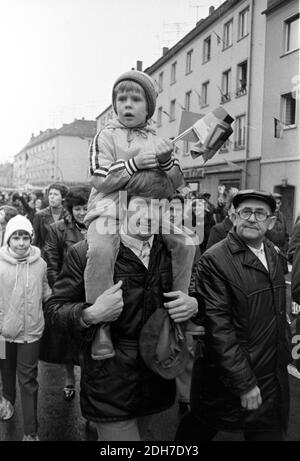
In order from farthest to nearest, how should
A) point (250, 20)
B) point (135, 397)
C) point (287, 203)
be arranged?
1. point (250, 20)
2. point (287, 203)
3. point (135, 397)

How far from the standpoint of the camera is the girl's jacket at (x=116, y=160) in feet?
6.72

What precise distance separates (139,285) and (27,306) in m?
1.68

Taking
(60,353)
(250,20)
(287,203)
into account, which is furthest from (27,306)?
(250,20)

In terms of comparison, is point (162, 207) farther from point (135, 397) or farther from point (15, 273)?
point (15, 273)

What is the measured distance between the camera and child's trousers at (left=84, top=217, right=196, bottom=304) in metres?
2.09

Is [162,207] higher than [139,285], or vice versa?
[162,207]

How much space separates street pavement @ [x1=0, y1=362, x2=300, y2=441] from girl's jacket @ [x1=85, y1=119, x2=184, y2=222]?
1.91m

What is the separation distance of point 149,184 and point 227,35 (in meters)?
24.3

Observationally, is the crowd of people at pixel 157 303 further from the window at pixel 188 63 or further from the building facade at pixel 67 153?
the building facade at pixel 67 153

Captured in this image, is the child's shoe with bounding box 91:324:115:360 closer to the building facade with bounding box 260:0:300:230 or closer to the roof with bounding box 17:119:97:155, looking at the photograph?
the building facade with bounding box 260:0:300:230

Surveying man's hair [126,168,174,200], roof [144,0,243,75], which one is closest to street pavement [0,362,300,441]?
man's hair [126,168,174,200]

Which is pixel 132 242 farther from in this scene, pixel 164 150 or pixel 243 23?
pixel 243 23

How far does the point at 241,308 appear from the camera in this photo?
8.59 feet

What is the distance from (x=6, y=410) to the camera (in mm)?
3895
